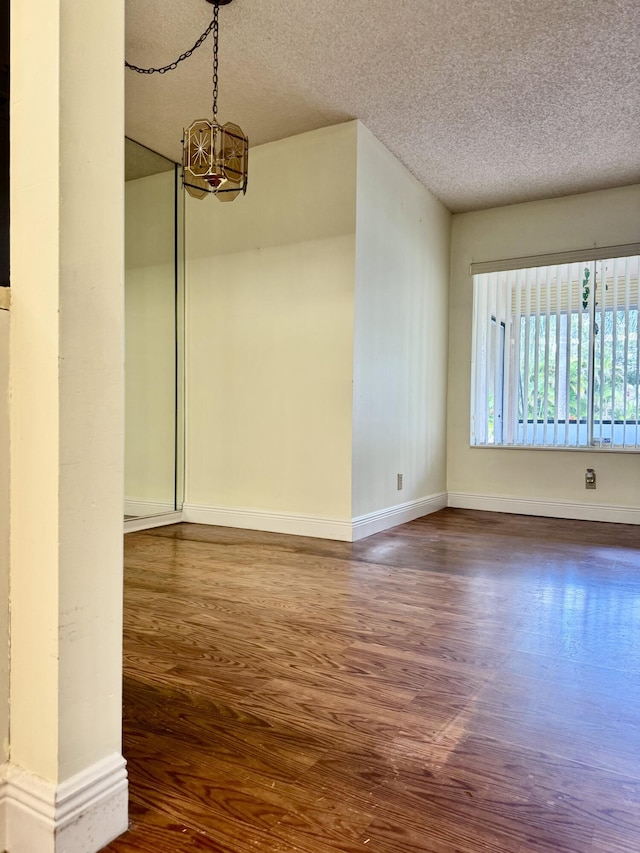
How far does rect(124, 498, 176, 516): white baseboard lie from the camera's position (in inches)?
160

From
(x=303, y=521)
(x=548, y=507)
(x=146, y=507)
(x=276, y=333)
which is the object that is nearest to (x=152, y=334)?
(x=276, y=333)

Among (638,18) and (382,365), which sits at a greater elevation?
(638,18)

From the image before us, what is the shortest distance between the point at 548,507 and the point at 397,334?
197 centimetres

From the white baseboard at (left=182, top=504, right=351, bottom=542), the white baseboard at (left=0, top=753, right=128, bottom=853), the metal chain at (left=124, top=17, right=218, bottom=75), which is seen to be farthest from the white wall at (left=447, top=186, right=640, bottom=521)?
the white baseboard at (left=0, top=753, right=128, bottom=853)

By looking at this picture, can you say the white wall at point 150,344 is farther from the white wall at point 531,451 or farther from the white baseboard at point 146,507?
the white wall at point 531,451

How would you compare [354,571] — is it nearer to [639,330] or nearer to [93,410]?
[93,410]

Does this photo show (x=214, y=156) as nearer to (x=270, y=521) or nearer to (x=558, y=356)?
(x=270, y=521)

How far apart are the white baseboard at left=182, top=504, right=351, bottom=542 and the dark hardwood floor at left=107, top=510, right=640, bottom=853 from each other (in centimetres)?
74

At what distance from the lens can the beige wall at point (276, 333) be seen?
370 cm

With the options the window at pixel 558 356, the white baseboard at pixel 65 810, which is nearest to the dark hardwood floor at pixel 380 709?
the white baseboard at pixel 65 810

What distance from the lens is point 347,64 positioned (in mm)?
3057

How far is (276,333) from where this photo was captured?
395 centimetres

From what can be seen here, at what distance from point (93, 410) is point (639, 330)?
4.65 metres

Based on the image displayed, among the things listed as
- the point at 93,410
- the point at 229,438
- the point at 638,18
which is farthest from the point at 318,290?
the point at 93,410
